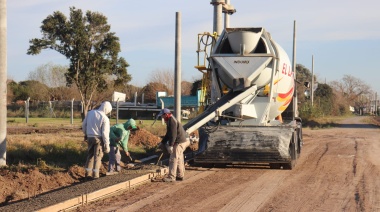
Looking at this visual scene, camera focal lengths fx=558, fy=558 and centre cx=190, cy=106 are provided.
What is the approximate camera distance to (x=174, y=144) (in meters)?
12.4

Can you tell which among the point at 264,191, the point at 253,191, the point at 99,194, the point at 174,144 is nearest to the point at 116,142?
the point at 174,144

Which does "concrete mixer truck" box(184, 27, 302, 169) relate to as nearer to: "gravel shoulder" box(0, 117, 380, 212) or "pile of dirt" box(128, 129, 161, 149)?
"gravel shoulder" box(0, 117, 380, 212)

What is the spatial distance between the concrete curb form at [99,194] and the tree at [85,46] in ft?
59.6

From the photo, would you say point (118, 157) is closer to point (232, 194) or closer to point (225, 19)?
point (232, 194)

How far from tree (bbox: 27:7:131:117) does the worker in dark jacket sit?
17869mm

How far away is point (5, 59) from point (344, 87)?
10880cm

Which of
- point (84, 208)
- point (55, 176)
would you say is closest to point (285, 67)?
point (55, 176)

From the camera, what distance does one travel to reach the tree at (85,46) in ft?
95.8

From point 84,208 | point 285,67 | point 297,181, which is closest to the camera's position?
point 84,208

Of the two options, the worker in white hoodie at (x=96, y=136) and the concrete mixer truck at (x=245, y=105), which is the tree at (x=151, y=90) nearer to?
the concrete mixer truck at (x=245, y=105)

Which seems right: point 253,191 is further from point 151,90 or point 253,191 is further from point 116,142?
point 151,90

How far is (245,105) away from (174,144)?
3613mm

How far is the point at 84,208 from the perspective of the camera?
9.05 metres

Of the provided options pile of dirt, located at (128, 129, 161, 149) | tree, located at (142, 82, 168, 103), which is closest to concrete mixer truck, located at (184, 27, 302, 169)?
pile of dirt, located at (128, 129, 161, 149)
